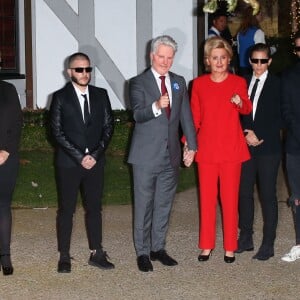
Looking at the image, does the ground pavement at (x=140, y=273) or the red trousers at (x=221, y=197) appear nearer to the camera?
the ground pavement at (x=140, y=273)

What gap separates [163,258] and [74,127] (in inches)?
51.0

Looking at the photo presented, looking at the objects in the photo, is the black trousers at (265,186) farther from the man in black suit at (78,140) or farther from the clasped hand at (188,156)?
the man in black suit at (78,140)

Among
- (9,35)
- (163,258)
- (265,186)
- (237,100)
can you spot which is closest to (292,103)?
(237,100)

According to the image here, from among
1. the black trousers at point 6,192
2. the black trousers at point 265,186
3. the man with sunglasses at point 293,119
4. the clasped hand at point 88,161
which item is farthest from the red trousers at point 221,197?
the black trousers at point 6,192

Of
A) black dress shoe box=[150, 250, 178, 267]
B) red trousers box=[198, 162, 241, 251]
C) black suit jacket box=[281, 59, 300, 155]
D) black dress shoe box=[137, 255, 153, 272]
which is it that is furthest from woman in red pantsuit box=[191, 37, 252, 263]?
black dress shoe box=[137, 255, 153, 272]

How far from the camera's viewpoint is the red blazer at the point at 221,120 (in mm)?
6852

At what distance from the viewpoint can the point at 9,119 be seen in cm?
658

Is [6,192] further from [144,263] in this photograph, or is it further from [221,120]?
[221,120]

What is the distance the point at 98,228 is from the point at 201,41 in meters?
7.26

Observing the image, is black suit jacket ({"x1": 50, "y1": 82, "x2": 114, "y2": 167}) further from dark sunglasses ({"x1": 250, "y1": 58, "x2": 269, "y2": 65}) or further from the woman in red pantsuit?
dark sunglasses ({"x1": 250, "y1": 58, "x2": 269, "y2": 65})

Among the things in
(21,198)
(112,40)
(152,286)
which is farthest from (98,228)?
(112,40)

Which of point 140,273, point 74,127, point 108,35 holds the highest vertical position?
point 108,35

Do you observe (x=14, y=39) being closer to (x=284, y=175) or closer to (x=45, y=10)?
(x=45, y=10)

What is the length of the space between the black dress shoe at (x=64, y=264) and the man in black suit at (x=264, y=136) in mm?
1542
